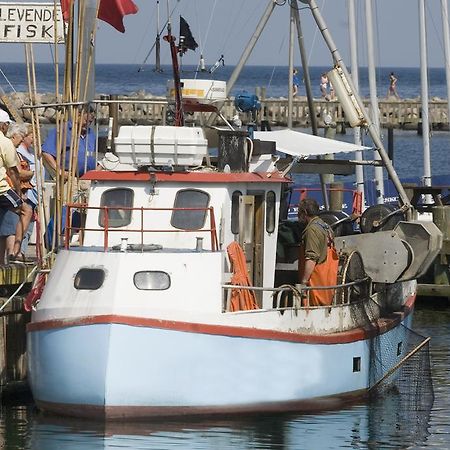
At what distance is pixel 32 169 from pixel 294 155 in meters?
3.40

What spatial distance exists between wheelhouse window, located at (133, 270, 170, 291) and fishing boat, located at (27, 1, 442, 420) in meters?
0.01

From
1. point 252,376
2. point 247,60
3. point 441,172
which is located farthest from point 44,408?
point 441,172

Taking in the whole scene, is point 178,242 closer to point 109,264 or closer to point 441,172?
point 109,264

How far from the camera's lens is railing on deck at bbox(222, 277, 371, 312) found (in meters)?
18.4

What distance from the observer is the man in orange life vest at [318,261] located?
1959 cm

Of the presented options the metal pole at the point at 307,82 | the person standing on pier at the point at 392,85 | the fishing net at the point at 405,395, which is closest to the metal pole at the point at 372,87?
the metal pole at the point at 307,82

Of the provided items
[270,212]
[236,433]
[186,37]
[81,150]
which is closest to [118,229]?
[270,212]

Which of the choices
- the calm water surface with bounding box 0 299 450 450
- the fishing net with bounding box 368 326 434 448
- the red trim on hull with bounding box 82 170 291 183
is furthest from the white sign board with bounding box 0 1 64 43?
the fishing net with bounding box 368 326 434 448

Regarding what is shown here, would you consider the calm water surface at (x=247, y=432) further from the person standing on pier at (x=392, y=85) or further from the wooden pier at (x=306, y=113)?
the person standing on pier at (x=392, y=85)

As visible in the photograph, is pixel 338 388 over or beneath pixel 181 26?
beneath

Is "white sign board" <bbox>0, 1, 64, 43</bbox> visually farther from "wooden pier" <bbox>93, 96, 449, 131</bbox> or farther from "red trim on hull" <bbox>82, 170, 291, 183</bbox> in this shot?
"wooden pier" <bbox>93, 96, 449, 131</bbox>

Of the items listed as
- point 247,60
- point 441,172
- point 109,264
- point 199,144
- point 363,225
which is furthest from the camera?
point 441,172

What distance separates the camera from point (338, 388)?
19594 mm

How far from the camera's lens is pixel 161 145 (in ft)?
61.9
